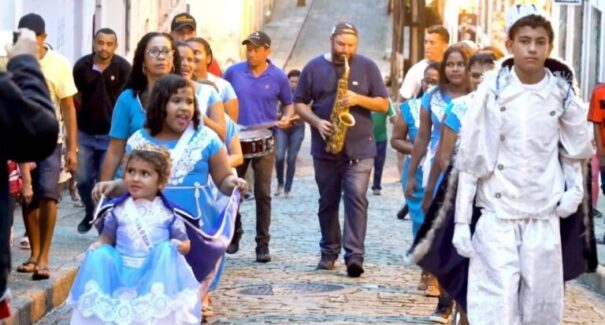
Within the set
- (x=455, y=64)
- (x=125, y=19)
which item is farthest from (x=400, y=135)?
(x=125, y=19)

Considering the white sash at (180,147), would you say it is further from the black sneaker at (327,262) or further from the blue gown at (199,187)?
the black sneaker at (327,262)

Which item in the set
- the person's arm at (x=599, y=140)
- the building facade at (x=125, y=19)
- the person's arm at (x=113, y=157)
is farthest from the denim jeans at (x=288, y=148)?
the person's arm at (x=113, y=157)

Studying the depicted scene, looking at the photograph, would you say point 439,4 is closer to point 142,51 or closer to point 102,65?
point 102,65

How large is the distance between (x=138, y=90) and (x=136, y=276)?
2.06m

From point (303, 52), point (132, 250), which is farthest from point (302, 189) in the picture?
point (303, 52)

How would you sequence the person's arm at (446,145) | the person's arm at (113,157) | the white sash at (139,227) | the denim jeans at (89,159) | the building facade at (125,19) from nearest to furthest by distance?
the white sash at (139,227) → the person's arm at (446,145) → the person's arm at (113,157) → the denim jeans at (89,159) → the building facade at (125,19)

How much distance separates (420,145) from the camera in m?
11.2

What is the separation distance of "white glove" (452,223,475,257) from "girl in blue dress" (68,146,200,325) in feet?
4.61

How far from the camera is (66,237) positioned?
1572 cm

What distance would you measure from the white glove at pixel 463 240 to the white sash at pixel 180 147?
6.45ft

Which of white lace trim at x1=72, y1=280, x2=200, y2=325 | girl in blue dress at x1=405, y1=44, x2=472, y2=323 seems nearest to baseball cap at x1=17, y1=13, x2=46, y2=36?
girl in blue dress at x1=405, y1=44, x2=472, y2=323

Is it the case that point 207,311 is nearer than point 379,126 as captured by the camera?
Yes

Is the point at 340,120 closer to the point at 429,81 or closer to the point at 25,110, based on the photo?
the point at 429,81

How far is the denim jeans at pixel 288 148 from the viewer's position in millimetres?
23656
